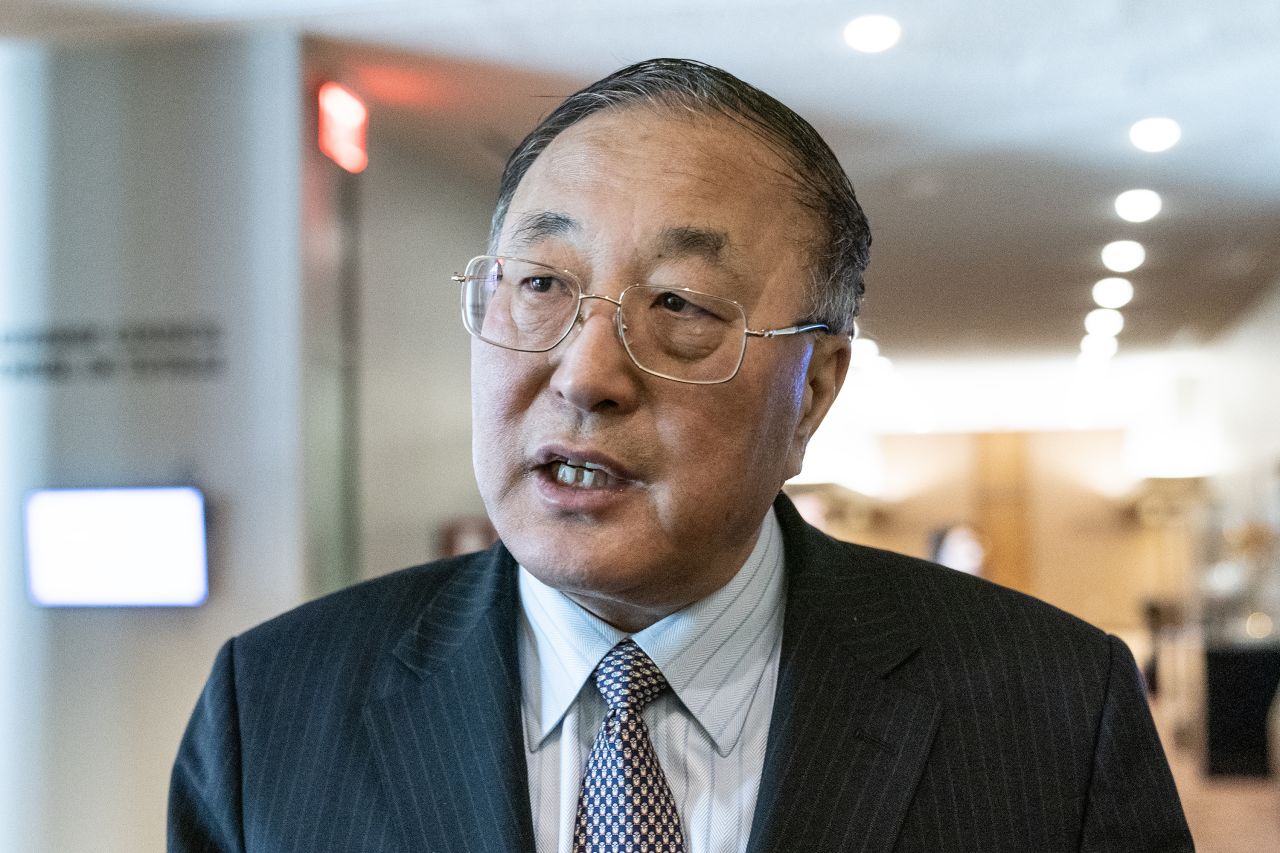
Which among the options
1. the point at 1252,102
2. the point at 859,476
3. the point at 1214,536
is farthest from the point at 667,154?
the point at 859,476

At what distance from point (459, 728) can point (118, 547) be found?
3.12m

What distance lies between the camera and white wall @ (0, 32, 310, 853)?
13.0 feet

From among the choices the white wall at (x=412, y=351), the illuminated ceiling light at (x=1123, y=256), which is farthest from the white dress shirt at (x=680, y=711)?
the illuminated ceiling light at (x=1123, y=256)

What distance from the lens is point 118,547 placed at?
3.97m

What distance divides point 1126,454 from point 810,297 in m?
17.5

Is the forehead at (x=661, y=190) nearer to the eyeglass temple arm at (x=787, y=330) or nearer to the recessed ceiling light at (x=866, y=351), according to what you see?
the eyeglass temple arm at (x=787, y=330)

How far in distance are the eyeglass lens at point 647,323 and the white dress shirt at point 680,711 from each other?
0.25 metres

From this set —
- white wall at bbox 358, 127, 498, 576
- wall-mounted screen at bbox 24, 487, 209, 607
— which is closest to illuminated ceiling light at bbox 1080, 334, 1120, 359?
white wall at bbox 358, 127, 498, 576

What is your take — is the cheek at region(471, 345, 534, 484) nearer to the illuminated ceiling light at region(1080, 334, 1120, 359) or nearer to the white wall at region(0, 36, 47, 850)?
the white wall at region(0, 36, 47, 850)

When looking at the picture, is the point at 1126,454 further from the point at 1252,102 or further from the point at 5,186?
the point at 5,186

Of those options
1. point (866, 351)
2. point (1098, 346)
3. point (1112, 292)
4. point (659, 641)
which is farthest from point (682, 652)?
point (1098, 346)

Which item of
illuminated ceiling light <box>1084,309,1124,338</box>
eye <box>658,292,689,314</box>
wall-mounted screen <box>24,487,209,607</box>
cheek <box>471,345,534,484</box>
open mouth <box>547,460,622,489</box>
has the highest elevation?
illuminated ceiling light <box>1084,309,1124,338</box>

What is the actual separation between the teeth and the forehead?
20cm

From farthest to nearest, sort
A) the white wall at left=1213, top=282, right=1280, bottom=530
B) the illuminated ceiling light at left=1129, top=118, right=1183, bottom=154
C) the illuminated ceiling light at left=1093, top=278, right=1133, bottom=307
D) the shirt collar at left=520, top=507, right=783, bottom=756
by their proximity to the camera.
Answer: the white wall at left=1213, top=282, right=1280, bottom=530 → the illuminated ceiling light at left=1093, top=278, right=1133, bottom=307 → the illuminated ceiling light at left=1129, top=118, right=1183, bottom=154 → the shirt collar at left=520, top=507, right=783, bottom=756
